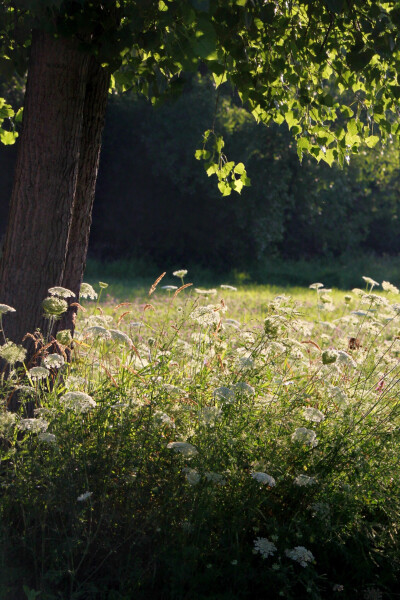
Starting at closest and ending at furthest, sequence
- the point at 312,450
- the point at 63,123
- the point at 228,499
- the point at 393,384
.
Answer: the point at 228,499 → the point at 312,450 → the point at 393,384 → the point at 63,123

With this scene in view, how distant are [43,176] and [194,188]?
16.8 meters

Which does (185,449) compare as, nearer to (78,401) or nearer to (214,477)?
(214,477)

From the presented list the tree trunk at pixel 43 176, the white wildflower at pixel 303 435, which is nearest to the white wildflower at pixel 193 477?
the white wildflower at pixel 303 435

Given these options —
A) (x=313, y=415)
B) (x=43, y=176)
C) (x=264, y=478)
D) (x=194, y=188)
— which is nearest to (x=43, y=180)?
(x=43, y=176)

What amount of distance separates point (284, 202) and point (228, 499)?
19539mm

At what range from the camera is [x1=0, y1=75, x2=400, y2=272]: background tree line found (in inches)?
814

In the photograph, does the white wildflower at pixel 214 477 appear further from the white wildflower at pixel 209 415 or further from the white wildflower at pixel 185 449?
the white wildflower at pixel 209 415

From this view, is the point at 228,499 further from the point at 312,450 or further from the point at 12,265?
the point at 12,265

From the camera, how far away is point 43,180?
4.59m

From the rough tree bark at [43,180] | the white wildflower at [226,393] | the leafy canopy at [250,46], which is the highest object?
the leafy canopy at [250,46]

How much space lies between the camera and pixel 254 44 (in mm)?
5332

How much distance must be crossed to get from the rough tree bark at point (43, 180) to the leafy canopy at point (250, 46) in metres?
0.25

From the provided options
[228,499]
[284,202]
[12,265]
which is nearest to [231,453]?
[228,499]

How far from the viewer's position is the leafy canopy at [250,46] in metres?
3.89
